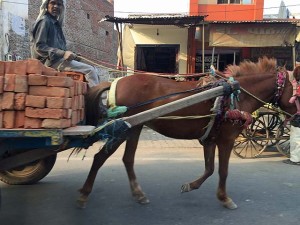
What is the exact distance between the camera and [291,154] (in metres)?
6.29

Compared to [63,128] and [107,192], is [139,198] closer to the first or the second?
[107,192]

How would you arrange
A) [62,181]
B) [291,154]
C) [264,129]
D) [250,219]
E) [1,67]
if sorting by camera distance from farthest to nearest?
[264,129] < [291,154] < [62,181] < [250,219] < [1,67]

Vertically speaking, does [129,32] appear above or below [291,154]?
above

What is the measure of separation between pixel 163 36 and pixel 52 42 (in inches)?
327

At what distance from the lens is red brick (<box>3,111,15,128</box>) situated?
273 cm

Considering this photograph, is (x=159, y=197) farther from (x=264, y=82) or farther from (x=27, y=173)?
(x=264, y=82)

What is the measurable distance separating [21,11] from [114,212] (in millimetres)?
12545

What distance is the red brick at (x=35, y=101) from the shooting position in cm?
273

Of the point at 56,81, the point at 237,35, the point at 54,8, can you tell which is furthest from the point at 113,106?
the point at 237,35

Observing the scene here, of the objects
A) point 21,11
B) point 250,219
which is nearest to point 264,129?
point 250,219

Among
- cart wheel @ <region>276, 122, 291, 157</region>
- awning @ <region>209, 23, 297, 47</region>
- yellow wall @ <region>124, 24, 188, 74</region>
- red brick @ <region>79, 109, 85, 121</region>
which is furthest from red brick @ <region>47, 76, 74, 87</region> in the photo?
yellow wall @ <region>124, 24, 188, 74</region>

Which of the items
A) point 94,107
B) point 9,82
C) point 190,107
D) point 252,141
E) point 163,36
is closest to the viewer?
point 9,82

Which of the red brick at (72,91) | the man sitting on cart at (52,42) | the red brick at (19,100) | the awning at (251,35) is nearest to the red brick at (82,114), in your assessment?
the red brick at (72,91)

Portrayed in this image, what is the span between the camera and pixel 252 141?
6.97 meters
